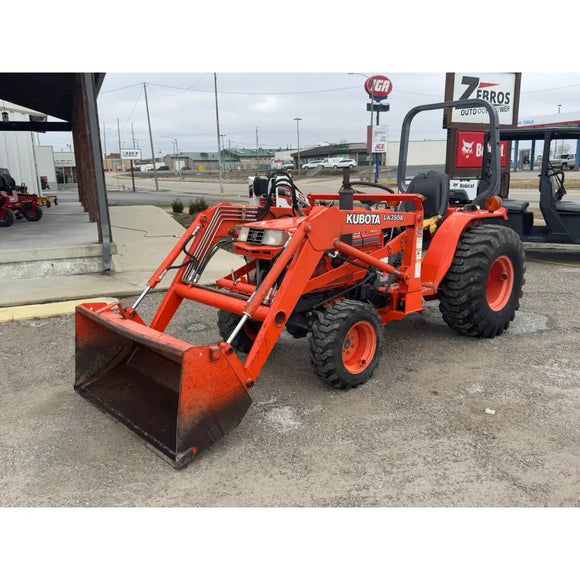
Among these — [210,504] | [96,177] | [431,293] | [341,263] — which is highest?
[96,177]

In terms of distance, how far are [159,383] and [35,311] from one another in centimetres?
290

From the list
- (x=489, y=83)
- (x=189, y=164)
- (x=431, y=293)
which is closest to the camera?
(x=431, y=293)

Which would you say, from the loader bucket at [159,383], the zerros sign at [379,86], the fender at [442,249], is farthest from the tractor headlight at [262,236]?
the zerros sign at [379,86]

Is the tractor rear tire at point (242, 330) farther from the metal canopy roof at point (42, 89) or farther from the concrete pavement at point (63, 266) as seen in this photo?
the metal canopy roof at point (42, 89)

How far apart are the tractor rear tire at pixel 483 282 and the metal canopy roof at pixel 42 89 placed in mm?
8571

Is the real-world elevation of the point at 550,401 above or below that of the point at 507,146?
below

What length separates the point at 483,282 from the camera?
478cm

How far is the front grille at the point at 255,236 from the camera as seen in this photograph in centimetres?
396

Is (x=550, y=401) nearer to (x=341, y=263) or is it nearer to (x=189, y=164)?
(x=341, y=263)

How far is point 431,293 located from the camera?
4.69m

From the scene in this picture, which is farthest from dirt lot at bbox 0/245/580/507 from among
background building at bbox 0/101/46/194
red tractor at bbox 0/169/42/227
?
background building at bbox 0/101/46/194

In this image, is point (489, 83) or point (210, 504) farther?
point (489, 83)

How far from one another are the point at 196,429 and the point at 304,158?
50434 mm

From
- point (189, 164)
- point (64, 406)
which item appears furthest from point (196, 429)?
point (189, 164)
